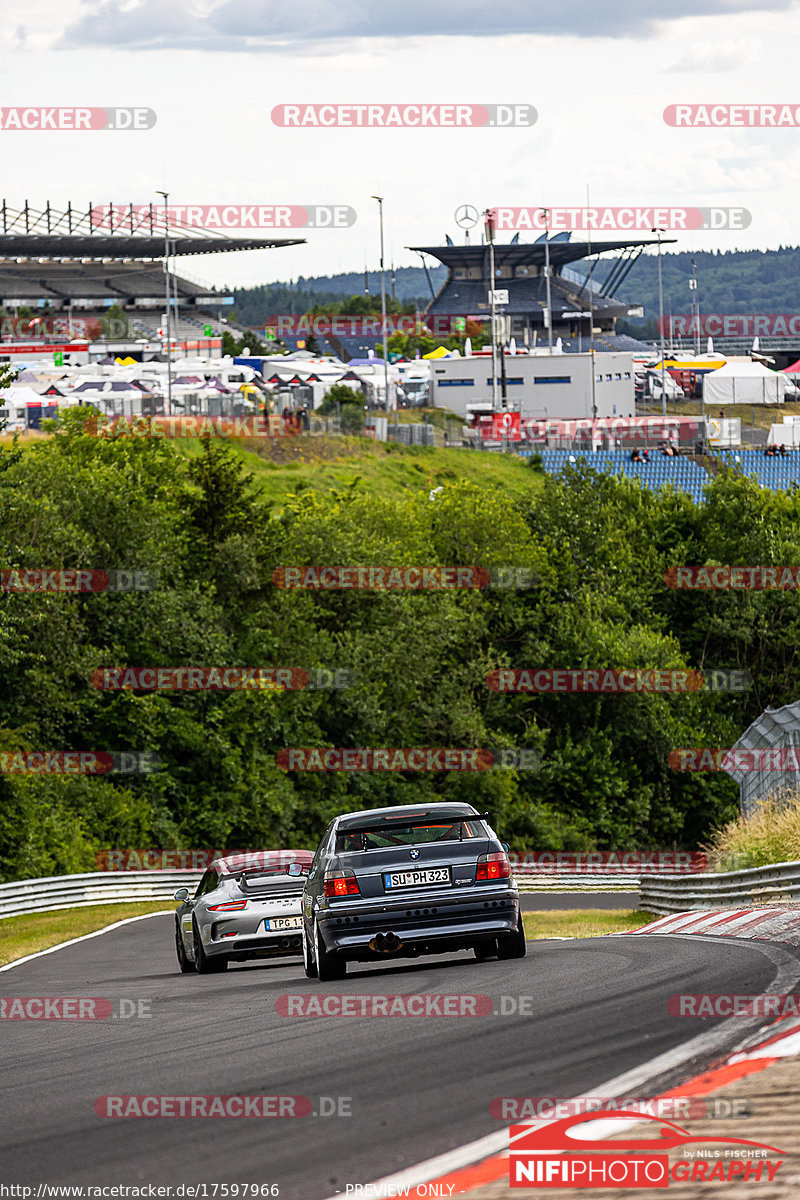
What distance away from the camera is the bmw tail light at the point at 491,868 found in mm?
11117

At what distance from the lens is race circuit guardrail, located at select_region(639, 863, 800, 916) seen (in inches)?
618

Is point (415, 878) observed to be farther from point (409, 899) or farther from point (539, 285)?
point (539, 285)

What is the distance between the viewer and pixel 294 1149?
5.52 metres

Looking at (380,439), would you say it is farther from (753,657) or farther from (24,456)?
(24,456)

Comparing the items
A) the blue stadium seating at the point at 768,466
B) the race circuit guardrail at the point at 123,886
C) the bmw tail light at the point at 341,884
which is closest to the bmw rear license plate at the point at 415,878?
the bmw tail light at the point at 341,884

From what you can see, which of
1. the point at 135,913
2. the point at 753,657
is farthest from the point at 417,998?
the point at 753,657

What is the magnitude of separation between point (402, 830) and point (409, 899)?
85 cm

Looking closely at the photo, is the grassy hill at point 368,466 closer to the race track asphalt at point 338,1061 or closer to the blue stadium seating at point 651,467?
the blue stadium seating at point 651,467

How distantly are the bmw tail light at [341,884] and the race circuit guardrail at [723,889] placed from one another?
5.89m

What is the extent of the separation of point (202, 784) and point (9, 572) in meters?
7.78

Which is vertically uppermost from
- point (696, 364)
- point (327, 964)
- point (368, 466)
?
point (696, 364)

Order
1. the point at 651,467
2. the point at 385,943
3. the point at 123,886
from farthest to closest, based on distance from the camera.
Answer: the point at 651,467 → the point at 123,886 → the point at 385,943

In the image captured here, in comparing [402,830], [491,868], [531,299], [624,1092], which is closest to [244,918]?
[402,830]

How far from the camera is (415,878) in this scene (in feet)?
36.1
